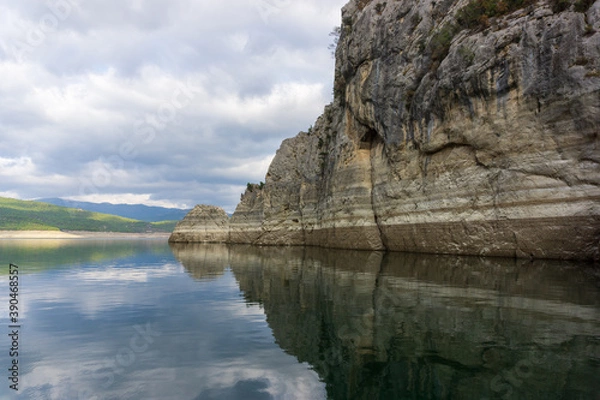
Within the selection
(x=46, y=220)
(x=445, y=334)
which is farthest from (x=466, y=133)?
(x=46, y=220)

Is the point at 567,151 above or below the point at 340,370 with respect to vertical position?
above

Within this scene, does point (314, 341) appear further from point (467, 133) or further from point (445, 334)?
point (467, 133)

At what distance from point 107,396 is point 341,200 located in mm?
33612

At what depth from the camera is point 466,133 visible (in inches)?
938

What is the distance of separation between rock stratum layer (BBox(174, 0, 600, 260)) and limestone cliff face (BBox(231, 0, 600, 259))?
2.7 inches

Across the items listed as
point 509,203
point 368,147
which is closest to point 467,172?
point 509,203

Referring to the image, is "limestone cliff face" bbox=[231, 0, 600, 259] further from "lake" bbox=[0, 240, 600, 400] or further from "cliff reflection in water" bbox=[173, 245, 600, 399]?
"lake" bbox=[0, 240, 600, 400]

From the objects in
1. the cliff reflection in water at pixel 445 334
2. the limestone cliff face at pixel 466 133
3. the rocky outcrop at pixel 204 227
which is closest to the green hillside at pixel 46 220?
the rocky outcrop at pixel 204 227

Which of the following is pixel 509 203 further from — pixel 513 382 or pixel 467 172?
pixel 513 382

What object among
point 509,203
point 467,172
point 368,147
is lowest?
point 509,203

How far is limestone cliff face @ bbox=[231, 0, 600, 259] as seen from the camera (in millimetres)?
18609

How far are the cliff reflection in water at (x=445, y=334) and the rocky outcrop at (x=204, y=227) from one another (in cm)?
5343

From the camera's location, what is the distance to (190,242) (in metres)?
67.2

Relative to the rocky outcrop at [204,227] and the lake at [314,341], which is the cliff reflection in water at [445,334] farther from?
the rocky outcrop at [204,227]
